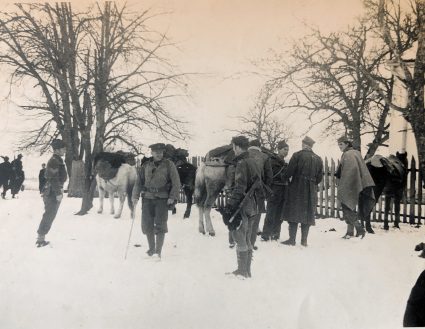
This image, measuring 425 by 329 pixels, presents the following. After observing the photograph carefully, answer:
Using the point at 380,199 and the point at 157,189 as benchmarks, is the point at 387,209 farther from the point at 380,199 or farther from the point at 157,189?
the point at 157,189

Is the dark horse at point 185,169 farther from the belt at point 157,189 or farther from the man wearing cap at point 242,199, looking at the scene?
the man wearing cap at point 242,199

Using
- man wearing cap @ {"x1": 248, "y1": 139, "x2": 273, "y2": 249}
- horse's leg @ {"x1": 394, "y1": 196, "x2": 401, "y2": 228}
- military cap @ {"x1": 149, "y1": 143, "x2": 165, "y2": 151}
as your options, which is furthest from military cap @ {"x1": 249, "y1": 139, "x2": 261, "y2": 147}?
horse's leg @ {"x1": 394, "y1": 196, "x2": 401, "y2": 228}

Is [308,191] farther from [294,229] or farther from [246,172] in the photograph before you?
[246,172]

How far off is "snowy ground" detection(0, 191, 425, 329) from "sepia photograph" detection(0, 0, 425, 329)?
16 mm

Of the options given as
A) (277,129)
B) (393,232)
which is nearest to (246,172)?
(277,129)

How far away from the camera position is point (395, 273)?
4.34 metres

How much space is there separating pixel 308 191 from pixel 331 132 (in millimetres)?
841

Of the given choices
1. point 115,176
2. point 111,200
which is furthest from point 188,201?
point 111,200

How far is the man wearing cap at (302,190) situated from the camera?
5.54m

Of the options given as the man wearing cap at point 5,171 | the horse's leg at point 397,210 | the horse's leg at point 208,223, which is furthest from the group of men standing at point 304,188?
the man wearing cap at point 5,171

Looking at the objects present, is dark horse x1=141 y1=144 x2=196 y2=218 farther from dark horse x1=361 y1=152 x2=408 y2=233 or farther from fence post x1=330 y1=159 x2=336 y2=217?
dark horse x1=361 y1=152 x2=408 y2=233

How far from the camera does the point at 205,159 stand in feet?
18.9

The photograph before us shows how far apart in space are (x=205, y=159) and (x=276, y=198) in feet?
3.55

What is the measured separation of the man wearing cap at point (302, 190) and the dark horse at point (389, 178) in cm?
71
